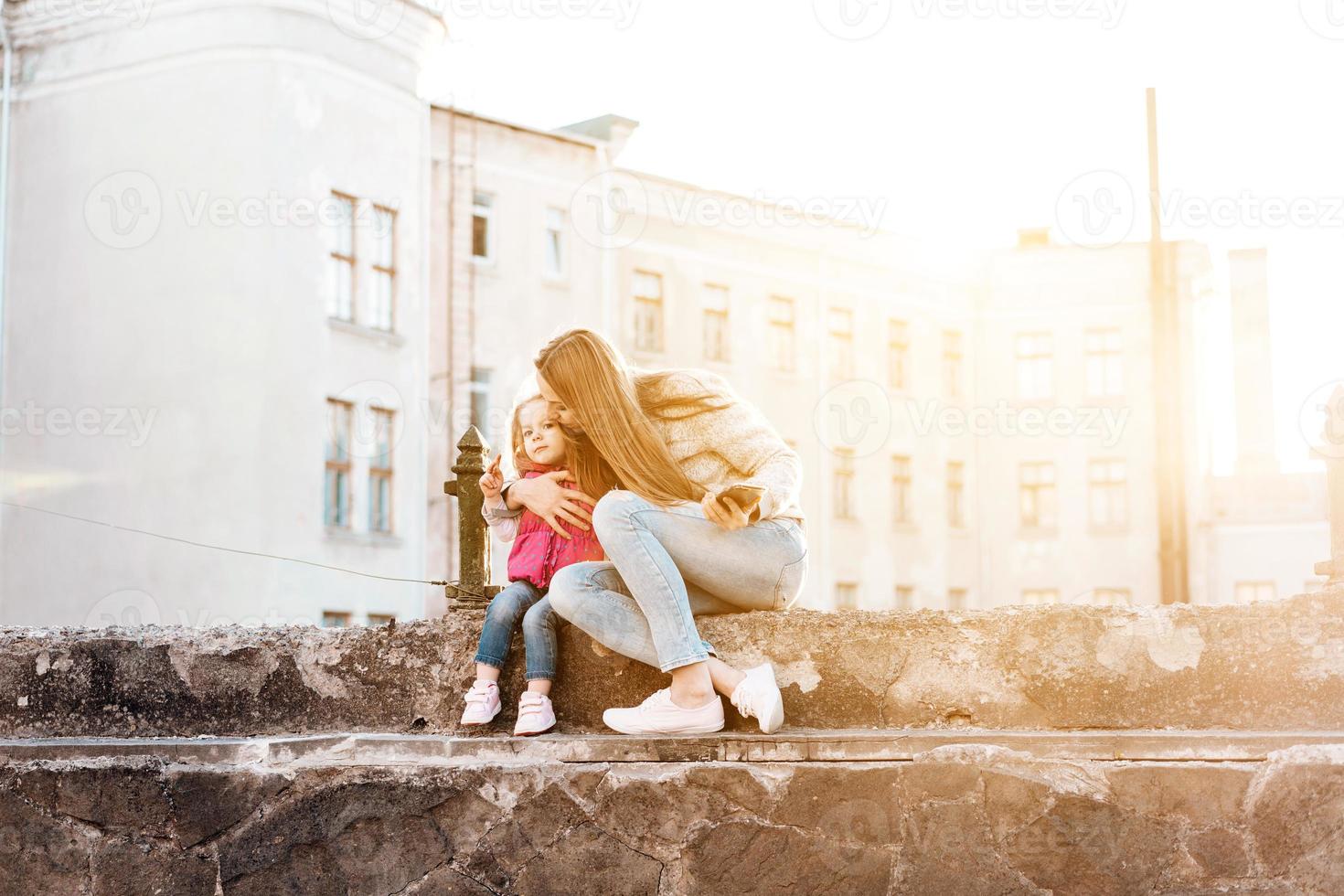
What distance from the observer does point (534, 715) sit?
4.48m

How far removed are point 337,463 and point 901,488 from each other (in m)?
16.3

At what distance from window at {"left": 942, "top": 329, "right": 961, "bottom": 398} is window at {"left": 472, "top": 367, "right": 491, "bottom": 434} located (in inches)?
548

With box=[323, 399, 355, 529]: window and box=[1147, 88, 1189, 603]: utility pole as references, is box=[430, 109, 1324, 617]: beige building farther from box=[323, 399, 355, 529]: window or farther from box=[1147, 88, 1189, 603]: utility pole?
box=[1147, 88, 1189, 603]: utility pole

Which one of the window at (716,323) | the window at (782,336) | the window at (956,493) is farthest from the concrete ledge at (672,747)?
the window at (956,493)

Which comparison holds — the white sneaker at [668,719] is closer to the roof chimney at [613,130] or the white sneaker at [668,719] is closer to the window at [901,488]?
the roof chimney at [613,130]

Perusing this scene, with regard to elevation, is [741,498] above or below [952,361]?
below

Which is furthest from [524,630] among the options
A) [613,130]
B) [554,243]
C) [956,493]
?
[956,493]

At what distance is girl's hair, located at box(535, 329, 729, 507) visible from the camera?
4.66 m

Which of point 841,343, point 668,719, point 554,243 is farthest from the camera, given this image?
point 841,343

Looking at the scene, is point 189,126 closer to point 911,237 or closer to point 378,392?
point 378,392

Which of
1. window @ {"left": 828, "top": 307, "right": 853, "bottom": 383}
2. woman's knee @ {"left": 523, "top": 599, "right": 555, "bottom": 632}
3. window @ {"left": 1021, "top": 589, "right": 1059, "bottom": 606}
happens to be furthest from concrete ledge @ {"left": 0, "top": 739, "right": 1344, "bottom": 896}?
window @ {"left": 1021, "top": 589, "right": 1059, "bottom": 606}

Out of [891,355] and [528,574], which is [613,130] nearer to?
[891,355]

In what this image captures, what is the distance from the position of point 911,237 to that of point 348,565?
57.2 feet

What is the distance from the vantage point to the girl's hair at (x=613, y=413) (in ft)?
15.3
